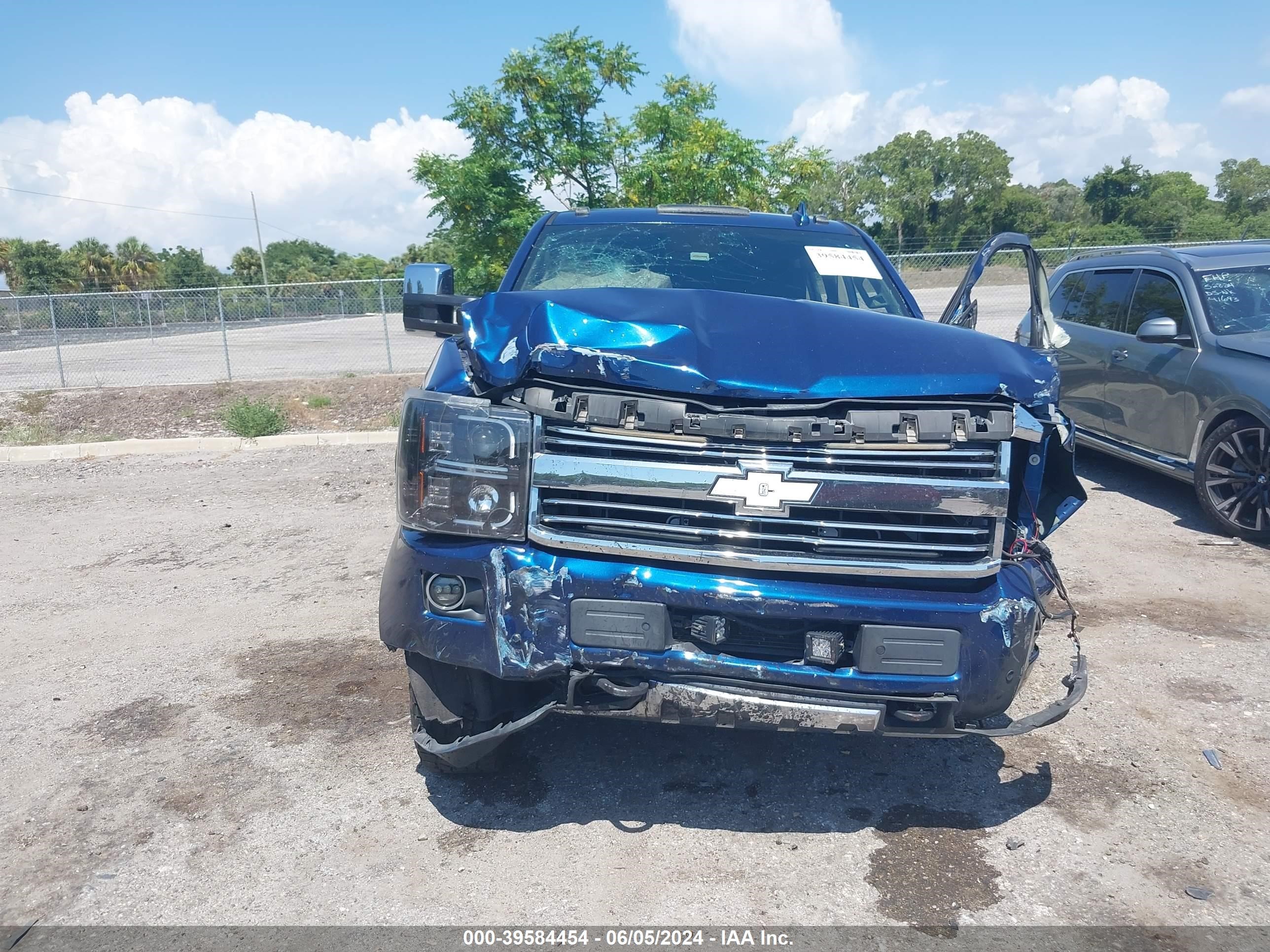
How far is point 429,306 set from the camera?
428 cm

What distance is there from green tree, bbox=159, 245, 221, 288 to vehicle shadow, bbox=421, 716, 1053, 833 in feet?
209

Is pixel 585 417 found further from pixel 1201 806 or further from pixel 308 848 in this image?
pixel 1201 806

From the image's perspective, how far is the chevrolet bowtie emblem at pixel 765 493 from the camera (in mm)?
2678

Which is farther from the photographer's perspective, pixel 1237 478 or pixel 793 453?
pixel 1237 478

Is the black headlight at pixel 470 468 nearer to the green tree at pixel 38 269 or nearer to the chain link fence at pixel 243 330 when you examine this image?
the chain link fence at pixel 243 330

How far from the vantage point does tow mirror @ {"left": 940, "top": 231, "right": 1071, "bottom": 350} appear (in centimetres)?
365

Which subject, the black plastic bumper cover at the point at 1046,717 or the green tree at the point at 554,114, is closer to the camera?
the black plastic bumper cover at the point at 1046,717

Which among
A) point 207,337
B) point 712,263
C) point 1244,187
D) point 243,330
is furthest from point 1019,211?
point 712,263

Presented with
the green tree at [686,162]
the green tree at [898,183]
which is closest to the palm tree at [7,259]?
the green tree at [898,183]

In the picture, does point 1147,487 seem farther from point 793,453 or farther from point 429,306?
point 793,453

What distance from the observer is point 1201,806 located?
10.6 ft

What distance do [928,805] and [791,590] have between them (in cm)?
114

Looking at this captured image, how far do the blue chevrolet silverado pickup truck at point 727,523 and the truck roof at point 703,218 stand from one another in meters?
1.91

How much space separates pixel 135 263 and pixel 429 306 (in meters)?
65.6
